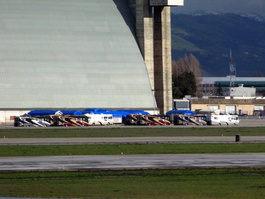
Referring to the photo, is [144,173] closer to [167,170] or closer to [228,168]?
[167,170]

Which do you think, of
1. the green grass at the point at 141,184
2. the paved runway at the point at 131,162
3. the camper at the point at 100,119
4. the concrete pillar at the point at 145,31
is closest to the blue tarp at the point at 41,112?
the camper at the point at 100,119

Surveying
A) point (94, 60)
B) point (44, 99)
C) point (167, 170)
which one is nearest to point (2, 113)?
point (44, 99)

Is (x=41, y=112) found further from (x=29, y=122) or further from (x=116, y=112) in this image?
(x=116, y=112)

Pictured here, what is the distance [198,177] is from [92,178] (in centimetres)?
471

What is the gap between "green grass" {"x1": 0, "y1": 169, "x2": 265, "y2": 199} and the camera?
93.7ft

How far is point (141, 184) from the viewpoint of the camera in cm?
3150

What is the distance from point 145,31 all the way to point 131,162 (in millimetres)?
91211

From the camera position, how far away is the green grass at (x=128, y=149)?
5001 cm

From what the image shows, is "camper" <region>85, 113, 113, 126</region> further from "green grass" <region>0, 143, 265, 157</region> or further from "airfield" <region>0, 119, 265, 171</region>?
"airfield" <region>0, 119, 265, 171</region>

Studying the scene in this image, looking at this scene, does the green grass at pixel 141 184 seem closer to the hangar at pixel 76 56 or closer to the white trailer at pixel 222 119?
the white trailer at pixel 222 119

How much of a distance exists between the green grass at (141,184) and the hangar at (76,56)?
88.3m

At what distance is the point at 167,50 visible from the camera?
134875 mm

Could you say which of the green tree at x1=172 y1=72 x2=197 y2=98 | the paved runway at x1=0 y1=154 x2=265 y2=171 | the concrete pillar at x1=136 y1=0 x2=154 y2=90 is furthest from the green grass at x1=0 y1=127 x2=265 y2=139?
the green tree at x1=172 y1=72 x2=197 y2=98

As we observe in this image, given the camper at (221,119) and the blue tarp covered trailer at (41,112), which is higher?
the blue tarp covered trailer at (41,112)
